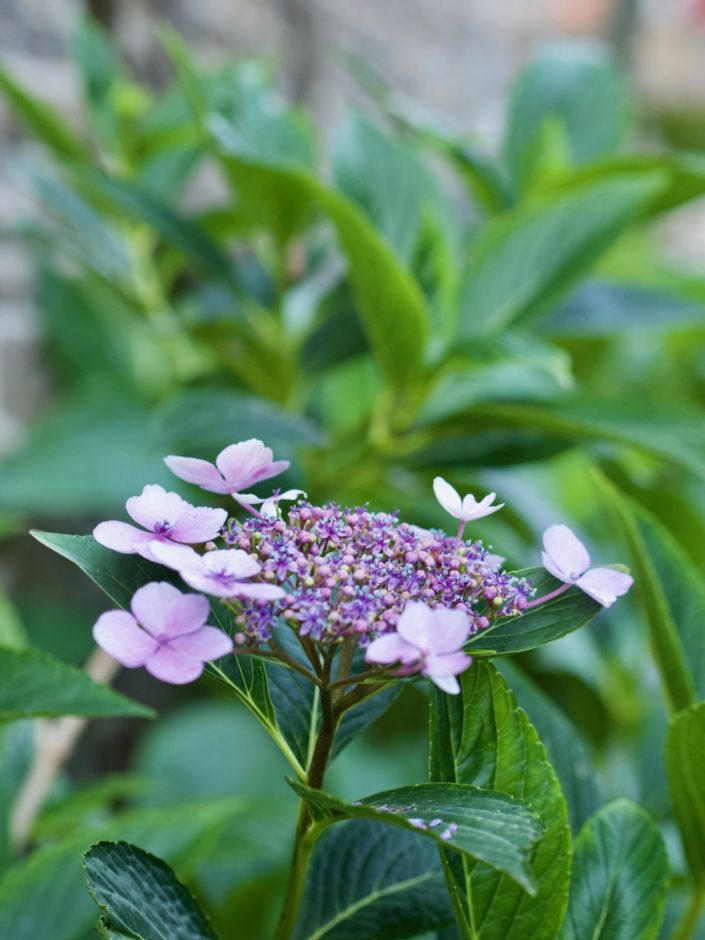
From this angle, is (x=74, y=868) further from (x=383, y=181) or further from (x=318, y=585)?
(x=383, y=181)

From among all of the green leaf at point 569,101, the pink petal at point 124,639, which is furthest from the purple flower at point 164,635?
the green leaf at point 569,101

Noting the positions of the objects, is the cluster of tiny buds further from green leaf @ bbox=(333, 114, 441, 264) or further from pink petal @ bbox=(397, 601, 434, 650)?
green leaf @ bbox=(333, 114, 441, 264)

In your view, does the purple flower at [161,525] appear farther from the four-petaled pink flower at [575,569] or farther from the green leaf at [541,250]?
the green leaf at [541,250]

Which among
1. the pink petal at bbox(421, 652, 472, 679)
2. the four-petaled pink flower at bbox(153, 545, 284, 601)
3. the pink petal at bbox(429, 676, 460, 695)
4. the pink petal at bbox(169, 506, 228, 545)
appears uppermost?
the pink petal at bbox(169, 506, 228, 545)

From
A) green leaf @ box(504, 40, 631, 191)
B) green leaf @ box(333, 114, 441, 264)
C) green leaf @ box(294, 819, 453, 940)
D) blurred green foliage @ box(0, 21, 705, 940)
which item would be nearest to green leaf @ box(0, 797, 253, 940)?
blurred green foliage @ box(0, 21, 705, 940)

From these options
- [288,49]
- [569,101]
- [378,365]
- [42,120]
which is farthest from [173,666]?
[288,49]

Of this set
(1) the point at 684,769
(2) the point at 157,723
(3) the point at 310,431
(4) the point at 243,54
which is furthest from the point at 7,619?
(4) the point at 243,54

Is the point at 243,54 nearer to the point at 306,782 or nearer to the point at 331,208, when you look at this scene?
the point at 331,208
